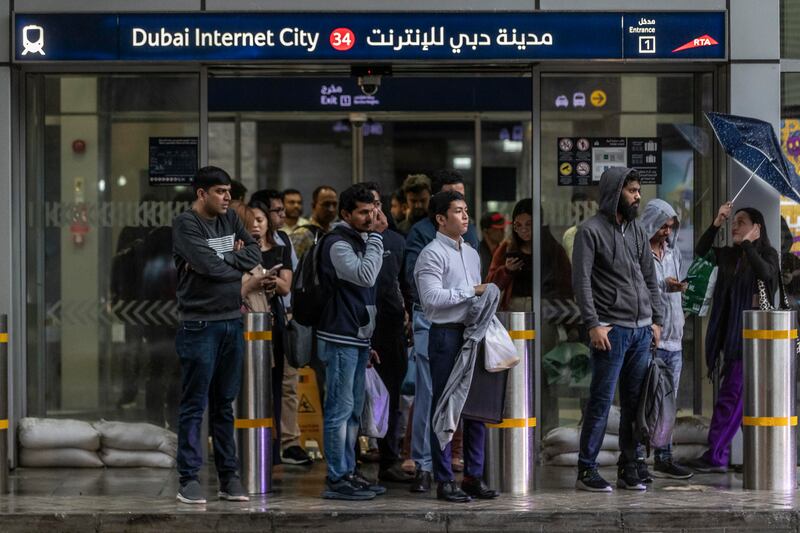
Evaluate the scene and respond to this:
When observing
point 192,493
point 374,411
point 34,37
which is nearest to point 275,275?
point 374,411

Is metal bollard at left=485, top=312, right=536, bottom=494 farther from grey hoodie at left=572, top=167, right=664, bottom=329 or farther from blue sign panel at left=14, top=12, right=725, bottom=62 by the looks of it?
blue sign panel at left=14, top=12, right=725, bottom=62

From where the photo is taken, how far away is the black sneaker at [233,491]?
30.3 feet

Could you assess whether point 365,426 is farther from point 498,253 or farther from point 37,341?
point 37,341

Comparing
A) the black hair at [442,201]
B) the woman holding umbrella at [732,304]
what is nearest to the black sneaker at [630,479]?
the woman holding umbrella at [732,304]

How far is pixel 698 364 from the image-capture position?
36.8 ft

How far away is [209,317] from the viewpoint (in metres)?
9.01

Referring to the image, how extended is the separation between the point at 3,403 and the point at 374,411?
2.44 m

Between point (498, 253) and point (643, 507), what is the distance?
2927 mm

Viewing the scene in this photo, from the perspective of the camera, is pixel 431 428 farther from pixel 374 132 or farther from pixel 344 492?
pixel 374 132

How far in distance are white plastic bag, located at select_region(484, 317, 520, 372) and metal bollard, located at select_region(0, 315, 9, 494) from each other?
10.3 ft

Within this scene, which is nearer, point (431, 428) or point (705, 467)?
point (431, 428)

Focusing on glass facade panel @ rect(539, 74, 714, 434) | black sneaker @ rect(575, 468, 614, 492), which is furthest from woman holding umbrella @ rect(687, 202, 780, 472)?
black sneaker @ rect(575, 468, 614, 492)

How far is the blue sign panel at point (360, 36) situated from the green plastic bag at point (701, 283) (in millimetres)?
1536

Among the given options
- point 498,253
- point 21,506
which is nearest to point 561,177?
point 498,253
